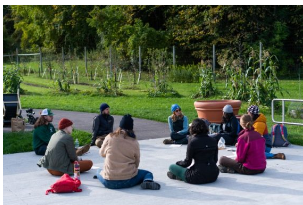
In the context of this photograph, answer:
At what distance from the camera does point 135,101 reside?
22.7 meters

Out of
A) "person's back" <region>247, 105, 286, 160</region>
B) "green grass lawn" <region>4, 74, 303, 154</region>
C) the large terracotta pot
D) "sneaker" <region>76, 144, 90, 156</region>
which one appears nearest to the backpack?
"green grass lawn" <region>4, 74, 303, 154</region>

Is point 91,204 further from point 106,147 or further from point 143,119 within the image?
point 143,119

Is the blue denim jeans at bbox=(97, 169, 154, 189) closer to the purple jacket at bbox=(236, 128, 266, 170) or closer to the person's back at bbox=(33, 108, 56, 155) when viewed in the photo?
the purple jacket at bbox=(236, 128, 266, 170)

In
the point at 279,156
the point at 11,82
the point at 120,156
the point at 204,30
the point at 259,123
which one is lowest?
the point at 279,156

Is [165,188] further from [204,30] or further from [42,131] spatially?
[204,30]

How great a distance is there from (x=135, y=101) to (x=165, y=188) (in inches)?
558

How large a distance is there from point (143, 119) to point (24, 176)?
25.6 feet

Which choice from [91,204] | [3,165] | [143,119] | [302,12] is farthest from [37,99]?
[302,12]

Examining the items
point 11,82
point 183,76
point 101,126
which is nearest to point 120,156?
point 101,126

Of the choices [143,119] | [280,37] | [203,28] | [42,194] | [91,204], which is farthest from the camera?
[203,28]

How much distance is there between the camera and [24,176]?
9664 millimetres

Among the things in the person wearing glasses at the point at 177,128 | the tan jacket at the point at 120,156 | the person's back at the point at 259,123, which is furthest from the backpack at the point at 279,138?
the tan jacket at the point at 120,156

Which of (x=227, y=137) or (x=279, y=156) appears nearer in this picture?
(x=279, y=156)

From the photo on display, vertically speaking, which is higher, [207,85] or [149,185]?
[207,85]
